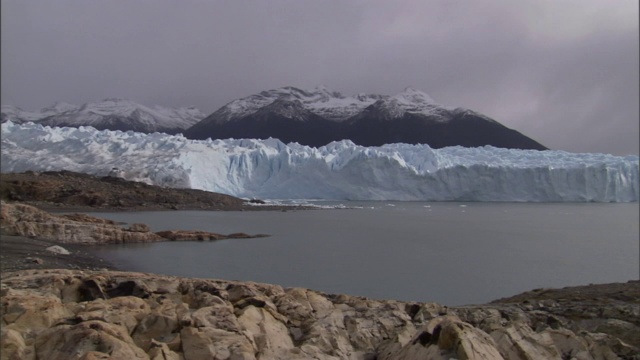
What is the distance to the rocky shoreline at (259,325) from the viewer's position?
3822mm

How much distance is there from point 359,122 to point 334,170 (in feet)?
181

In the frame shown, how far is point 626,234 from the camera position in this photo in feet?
60.8

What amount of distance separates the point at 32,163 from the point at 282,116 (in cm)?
5892

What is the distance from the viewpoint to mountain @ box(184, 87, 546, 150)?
84.7 meters

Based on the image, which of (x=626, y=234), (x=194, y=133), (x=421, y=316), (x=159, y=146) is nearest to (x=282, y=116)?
(x=194, y=133)

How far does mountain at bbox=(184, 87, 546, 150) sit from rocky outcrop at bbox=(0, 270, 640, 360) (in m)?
78.8

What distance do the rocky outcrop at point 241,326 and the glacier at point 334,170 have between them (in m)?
29.6

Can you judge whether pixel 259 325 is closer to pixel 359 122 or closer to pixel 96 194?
pixel 96 194

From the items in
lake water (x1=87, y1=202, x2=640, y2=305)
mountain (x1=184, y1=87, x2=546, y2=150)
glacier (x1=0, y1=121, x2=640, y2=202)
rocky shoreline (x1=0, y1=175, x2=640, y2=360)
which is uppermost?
mountain (x1=184, y1=87, x2=546, y2=150)

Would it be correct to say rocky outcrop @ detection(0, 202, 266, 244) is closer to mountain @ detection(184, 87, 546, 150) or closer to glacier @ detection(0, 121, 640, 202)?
glacier @ detection(0, 121, 640, 202)

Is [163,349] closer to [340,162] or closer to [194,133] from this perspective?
[340,162]

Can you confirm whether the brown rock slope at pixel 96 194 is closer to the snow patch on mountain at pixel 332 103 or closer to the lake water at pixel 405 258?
the lake water at pixel 405 258

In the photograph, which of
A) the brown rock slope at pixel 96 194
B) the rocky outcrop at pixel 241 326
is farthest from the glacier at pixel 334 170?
the rocky outcrop at pixel 241 326

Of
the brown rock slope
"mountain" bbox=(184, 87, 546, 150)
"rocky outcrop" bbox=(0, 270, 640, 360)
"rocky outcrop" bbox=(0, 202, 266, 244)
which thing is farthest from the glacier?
"mountain" bbox=(184, 87, 546, 150)
